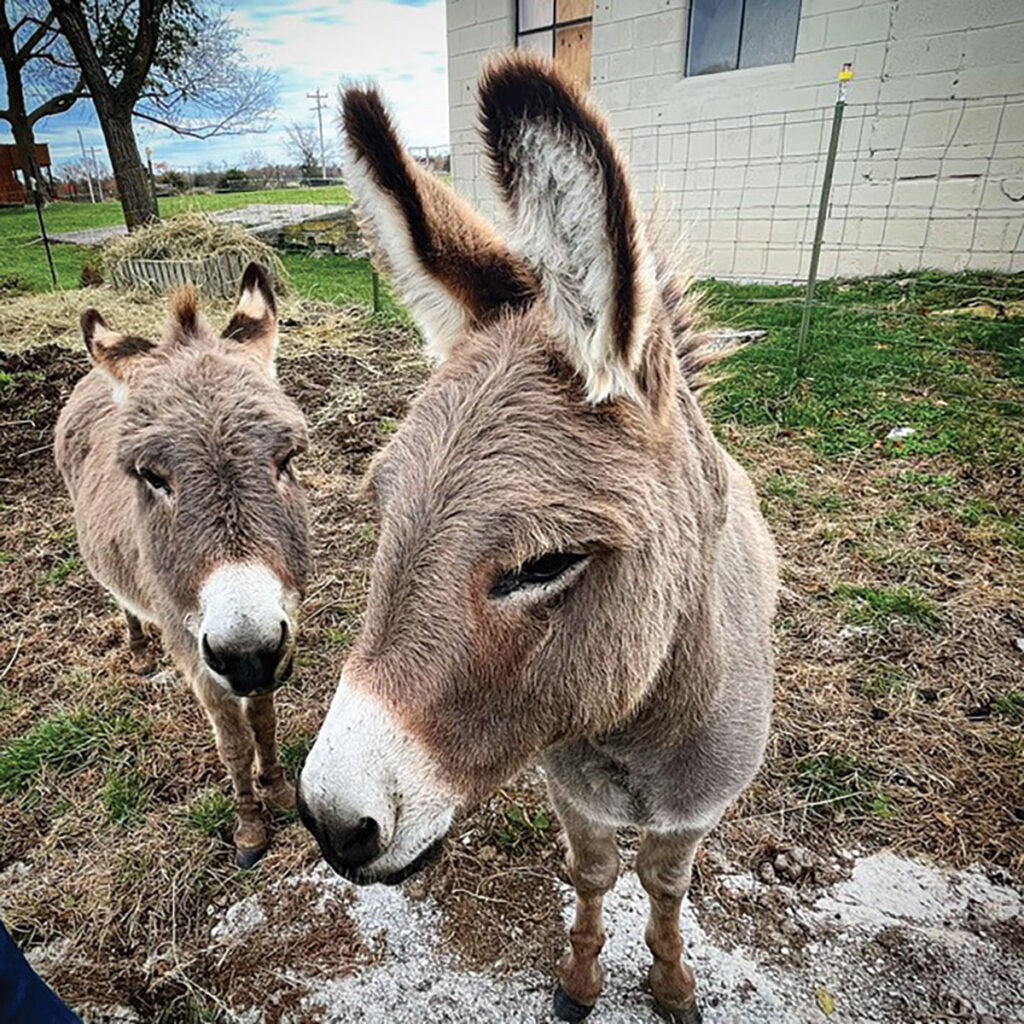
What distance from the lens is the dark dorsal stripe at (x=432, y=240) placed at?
1.29m

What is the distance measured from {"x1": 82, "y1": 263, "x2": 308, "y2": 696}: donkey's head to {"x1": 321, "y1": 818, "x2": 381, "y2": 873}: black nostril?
1.16 m

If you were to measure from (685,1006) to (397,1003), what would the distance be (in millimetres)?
1025

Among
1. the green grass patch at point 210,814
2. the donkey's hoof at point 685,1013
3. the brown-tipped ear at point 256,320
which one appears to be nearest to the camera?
the donkey's hoof at point 685,1013

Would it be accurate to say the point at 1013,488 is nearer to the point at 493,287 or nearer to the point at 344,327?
the point at 493,287

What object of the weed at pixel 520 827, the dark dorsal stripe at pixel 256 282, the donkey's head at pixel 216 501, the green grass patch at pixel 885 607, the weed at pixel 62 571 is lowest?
the weed at pixel 520 827

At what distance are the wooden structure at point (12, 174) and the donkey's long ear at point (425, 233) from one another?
35.1m

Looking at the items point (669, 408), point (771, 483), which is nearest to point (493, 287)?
point (669, 408)

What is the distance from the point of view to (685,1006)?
2.25 metres

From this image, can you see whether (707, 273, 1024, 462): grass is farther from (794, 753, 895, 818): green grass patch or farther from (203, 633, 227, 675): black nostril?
(203, 633, 227, 675): black nostril

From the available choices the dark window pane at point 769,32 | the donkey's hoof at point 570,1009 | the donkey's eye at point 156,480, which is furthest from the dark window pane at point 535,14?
the donkey's hoof at point 570,1009

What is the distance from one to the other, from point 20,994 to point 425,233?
1.92m

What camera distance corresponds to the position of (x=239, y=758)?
2.77 m

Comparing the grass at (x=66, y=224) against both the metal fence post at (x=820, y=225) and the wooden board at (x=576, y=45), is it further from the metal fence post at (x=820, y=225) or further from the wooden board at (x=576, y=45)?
the metal fence post at (x=820, y=225)

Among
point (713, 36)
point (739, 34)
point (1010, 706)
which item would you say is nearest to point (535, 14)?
point (713, 36)
